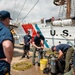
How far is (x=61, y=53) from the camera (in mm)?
7145

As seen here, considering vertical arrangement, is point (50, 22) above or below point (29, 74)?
below

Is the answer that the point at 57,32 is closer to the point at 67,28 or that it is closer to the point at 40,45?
the point at 67,28

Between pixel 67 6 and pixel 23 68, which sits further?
pixel 67 6

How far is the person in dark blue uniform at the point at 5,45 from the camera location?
264 cm

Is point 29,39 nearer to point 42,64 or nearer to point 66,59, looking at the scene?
point 42,64

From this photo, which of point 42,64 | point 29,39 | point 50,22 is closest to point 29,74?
point 42,64

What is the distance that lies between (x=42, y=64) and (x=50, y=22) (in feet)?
26.0

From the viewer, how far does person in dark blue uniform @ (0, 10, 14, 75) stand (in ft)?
8.68

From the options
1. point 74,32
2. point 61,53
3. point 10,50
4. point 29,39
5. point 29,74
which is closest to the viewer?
point 10,50

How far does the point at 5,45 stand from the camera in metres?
2.62

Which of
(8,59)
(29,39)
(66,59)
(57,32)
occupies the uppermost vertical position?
(8,59)

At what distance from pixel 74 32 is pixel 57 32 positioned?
169cm

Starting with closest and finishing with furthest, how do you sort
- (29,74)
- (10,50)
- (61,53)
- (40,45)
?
(10,50)
(61,53)
(29,74)
(40,45)

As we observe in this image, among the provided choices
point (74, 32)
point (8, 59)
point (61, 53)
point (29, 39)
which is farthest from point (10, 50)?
point (74, 32)
